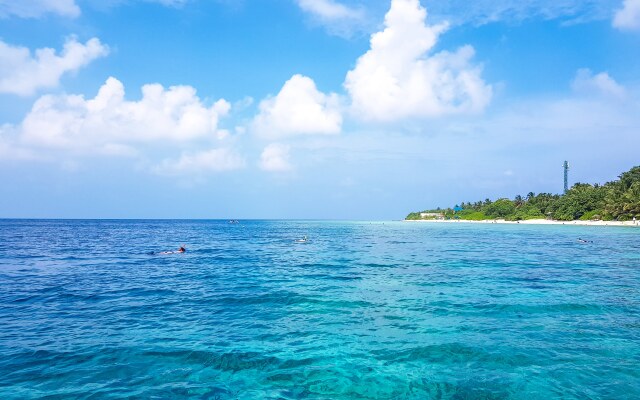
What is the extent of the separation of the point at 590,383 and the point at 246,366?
9.52m

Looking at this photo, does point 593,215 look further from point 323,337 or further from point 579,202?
point 323,337

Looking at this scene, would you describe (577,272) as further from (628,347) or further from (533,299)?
(628,347)

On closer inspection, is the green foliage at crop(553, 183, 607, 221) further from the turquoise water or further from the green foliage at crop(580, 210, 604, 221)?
the turquoise water

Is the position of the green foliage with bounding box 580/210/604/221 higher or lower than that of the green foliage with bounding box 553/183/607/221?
lower

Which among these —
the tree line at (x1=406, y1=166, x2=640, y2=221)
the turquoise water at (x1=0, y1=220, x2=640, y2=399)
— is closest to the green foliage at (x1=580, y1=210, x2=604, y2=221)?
the tree line at (x1=406, y1=166, x2=640, y2=221)

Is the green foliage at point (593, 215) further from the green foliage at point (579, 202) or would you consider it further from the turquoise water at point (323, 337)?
the turquoise water at point (323, 337)

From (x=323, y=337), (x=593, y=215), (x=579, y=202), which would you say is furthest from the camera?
(x=579, y=202)

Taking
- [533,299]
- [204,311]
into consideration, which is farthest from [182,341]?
[533,299]

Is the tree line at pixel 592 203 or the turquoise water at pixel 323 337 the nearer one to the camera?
the turquoise water at pixel 323 337

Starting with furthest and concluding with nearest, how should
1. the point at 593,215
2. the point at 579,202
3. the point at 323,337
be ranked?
the point at 579,202 → the point at 593,215 → the point at 323,337


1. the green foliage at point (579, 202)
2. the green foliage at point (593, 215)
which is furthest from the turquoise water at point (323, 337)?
the green foliage at point (579, 202)

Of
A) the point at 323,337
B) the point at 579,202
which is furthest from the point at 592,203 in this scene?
the point at 323,337

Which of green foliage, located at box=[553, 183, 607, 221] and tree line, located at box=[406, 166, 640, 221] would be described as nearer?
tree line, located at box=[406, 166, 640, 221]

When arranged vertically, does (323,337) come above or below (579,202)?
below
